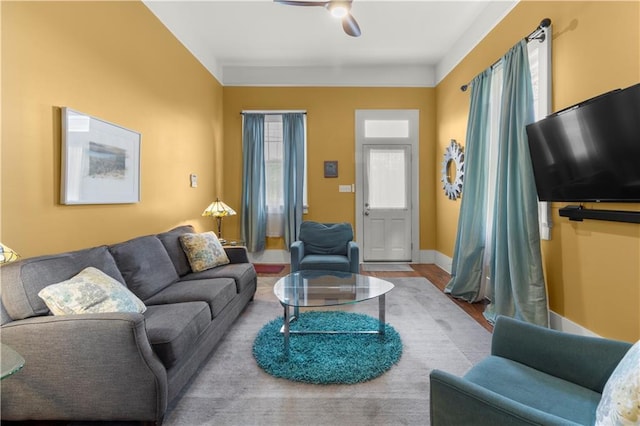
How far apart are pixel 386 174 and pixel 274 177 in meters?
1.98

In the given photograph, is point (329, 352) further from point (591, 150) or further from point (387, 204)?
point (387, 204)

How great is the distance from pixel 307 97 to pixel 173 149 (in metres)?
2.54

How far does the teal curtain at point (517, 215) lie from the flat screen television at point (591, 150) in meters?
0.18

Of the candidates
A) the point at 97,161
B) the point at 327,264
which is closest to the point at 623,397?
the point at 327,264

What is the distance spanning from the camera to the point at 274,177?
5.23 metres

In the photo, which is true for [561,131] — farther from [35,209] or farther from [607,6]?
[35,209]

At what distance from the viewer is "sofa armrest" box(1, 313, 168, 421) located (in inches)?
55.3

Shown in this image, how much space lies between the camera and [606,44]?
202cm

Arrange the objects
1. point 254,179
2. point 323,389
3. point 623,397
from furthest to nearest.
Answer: point 254,179
point 323,389
point 623,397

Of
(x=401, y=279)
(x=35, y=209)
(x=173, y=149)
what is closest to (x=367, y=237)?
(x=401, y=279)

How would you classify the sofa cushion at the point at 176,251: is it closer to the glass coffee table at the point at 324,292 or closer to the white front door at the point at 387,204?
the glass coffee table at the point at 324,292

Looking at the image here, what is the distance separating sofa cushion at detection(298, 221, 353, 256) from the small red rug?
1.00 metres

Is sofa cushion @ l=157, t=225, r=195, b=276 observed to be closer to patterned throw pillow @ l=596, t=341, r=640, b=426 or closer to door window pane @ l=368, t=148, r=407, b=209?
patterned throw pillow @ l=596, t=341, r=640, b=426

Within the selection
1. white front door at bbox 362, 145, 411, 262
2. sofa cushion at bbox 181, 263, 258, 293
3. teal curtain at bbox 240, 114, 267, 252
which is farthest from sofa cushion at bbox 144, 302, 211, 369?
white front door at bbox 362, 145, 411, 262
